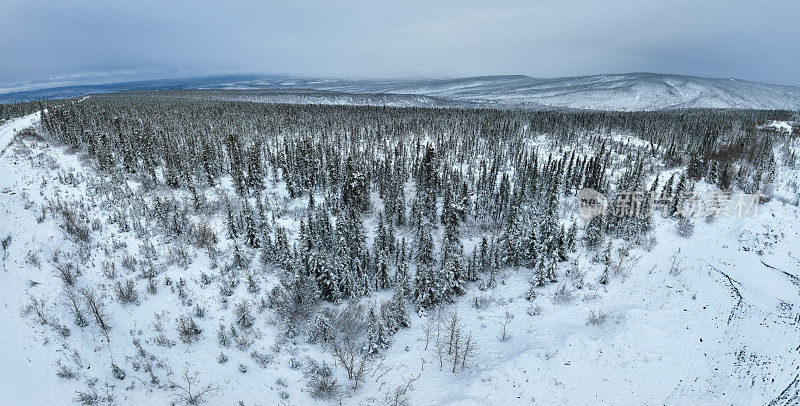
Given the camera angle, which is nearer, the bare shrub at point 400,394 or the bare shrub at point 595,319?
the bare shrub at point 400,394

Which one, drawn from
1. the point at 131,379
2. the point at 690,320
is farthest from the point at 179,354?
the point at 690,320

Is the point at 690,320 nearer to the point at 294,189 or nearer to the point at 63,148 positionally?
the point at 294,189

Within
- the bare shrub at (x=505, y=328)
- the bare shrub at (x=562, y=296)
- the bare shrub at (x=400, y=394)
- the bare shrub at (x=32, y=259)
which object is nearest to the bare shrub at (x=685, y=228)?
the bare shrub at (x=562, y=296)

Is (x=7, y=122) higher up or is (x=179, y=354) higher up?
(x=7, y=122)

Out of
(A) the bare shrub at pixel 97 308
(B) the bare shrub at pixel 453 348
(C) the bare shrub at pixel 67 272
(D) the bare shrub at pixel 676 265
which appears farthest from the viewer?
(D) the bare shrub at pixel 676 265

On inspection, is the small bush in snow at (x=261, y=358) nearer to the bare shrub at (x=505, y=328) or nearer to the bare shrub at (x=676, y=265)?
the bare shrub at (x=505, y=328)

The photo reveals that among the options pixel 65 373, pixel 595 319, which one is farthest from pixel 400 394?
pixel 65 373

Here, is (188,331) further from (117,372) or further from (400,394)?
(400,394)

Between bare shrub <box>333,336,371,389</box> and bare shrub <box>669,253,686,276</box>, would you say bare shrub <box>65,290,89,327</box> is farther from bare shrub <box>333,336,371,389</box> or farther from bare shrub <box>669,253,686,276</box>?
bare shrub <box>669,253,686,276</box>

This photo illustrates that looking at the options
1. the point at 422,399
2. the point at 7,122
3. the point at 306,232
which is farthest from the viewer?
the point at 7,122
